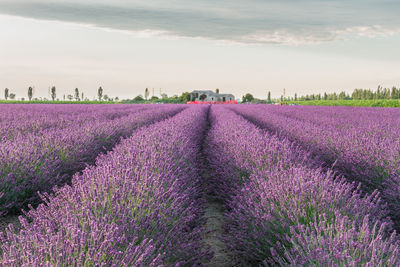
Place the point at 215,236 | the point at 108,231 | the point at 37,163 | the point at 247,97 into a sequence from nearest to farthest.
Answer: the point at 108,231
the point at 215,236
the point at 37,163
the point at 247,97

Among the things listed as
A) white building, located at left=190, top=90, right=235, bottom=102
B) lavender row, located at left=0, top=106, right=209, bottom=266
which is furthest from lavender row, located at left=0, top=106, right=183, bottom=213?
white building, located at left=190, top=90, right=235, bottom=102

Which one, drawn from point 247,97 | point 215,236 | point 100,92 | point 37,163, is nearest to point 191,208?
point 215,236

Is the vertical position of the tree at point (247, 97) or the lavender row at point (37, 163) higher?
the tree at point (247, 97)

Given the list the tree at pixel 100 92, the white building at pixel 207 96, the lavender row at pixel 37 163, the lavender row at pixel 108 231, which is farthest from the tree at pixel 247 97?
the lavender row at pixel 108 231

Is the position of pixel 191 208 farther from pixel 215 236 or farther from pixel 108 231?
pixel 108 231

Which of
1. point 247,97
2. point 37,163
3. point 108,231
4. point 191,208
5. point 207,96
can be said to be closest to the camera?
point 108,231

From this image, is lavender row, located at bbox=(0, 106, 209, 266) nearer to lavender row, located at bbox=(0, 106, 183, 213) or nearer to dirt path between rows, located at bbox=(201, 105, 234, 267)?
dirt path between rows, located at bbox=(201, 105, 234, 267)

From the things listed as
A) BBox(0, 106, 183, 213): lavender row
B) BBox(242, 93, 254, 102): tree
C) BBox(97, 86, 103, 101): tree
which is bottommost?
BBox(0, 106, 183, 213): lavender row

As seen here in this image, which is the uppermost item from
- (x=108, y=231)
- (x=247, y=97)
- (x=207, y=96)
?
(x=207, y=96)

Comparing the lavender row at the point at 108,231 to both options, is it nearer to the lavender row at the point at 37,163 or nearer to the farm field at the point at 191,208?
the farm field at the point at 191,208

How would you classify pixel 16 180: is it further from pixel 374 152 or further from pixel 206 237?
pixel 374 152

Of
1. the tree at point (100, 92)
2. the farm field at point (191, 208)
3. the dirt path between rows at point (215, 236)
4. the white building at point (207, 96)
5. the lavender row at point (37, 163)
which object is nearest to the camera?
the farm field at point (191, 208)

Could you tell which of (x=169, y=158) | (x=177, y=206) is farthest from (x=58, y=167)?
(x=177, y=206)

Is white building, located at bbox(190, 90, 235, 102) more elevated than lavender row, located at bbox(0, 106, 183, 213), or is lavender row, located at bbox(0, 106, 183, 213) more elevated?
white building, located at bbox(190, 90, 235, 102)
